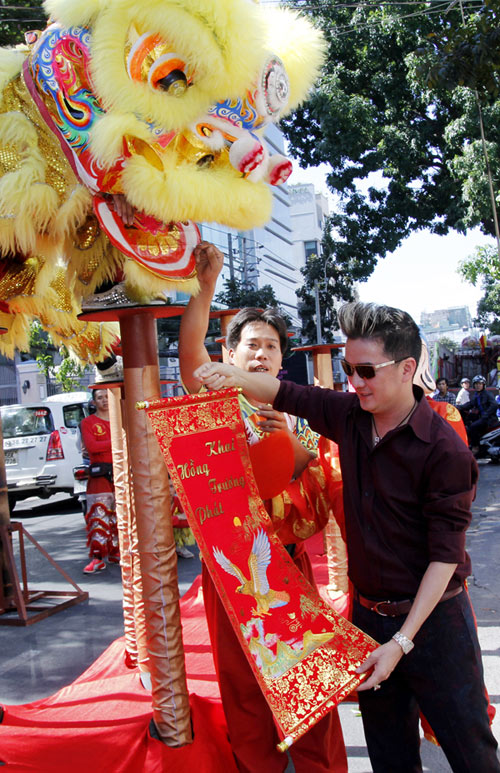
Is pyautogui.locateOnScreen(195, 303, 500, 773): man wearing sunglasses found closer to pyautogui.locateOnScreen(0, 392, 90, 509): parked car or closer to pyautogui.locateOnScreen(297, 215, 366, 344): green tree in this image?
pyautogui.locateOnScreen(0, 392, 90, 509): parked car

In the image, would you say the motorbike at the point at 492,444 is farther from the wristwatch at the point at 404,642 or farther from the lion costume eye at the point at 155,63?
the lion costume eye at the point at 155,63

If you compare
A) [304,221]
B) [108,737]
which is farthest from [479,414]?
[304,221]

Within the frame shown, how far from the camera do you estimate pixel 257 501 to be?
2145mm

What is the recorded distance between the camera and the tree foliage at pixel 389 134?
1104 centimetres

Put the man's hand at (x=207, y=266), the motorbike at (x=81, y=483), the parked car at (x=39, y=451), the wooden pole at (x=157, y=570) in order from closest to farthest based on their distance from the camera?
1. the wooden pole at (x=157, y=570)
2. the man's hand at (x=207, y=266)
3. the motorbike at (x=81, y=483)
4. the parked car at (x=39, y=451)

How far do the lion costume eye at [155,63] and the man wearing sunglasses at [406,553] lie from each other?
2.79ft

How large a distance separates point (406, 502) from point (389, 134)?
11.5 meters

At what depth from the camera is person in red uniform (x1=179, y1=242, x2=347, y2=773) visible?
2.23 metres

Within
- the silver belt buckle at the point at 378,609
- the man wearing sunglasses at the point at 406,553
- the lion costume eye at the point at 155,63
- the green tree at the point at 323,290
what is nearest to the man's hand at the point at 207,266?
the man wearing sunglasses at the point at 406,553

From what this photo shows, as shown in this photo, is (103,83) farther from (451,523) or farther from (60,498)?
(60,498)

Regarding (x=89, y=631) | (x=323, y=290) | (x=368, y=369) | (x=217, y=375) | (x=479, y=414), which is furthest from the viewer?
(x=323, y=290)

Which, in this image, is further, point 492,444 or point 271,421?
point 492,444

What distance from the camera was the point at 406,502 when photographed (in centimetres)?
183

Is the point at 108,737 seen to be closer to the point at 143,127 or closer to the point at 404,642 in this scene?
the point at 404,642
